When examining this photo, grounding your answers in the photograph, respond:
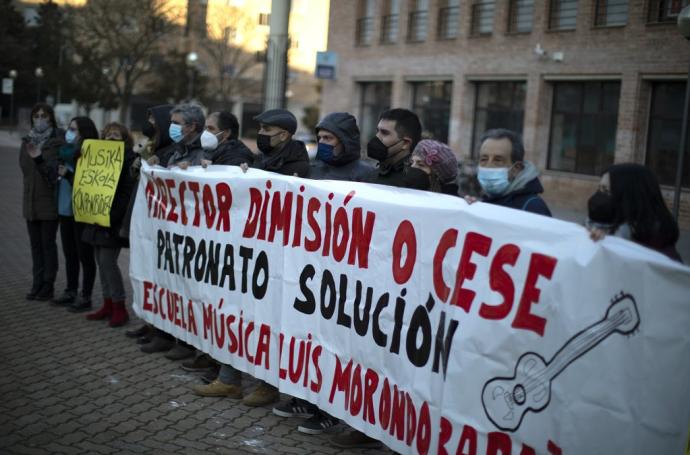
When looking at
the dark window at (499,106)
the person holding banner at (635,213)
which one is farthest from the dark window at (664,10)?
the person holding banner at (635,213)

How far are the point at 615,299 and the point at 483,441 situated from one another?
0.97m

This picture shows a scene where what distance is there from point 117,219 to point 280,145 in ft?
7.36

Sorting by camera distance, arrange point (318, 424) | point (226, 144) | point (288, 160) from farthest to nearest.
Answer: point (226, 144)
point (288, 160)
point (318, 424)

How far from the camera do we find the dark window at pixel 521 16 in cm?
2488

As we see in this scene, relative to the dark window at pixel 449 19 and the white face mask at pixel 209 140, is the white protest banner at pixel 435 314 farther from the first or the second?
the dark window at pixel 449 19

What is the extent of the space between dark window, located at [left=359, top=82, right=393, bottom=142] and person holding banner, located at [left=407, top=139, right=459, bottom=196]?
1026 inches

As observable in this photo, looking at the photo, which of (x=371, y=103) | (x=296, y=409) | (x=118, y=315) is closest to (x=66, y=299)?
(x=118, y=315)

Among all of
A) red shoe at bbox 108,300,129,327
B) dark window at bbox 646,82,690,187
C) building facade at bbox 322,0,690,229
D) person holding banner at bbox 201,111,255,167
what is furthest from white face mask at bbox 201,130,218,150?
dark window at bbox 646,82,690,187

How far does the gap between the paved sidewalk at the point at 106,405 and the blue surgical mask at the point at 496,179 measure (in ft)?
5.73

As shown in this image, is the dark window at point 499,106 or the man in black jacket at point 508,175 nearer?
the man in black jacket at point 508,175

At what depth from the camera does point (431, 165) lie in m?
4.94

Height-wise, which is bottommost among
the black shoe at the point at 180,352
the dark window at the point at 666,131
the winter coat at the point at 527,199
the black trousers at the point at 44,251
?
the black shoe at the point at 180,352

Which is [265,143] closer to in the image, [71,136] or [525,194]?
[525,194]

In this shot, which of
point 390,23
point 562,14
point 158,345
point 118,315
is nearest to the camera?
point 158,345
